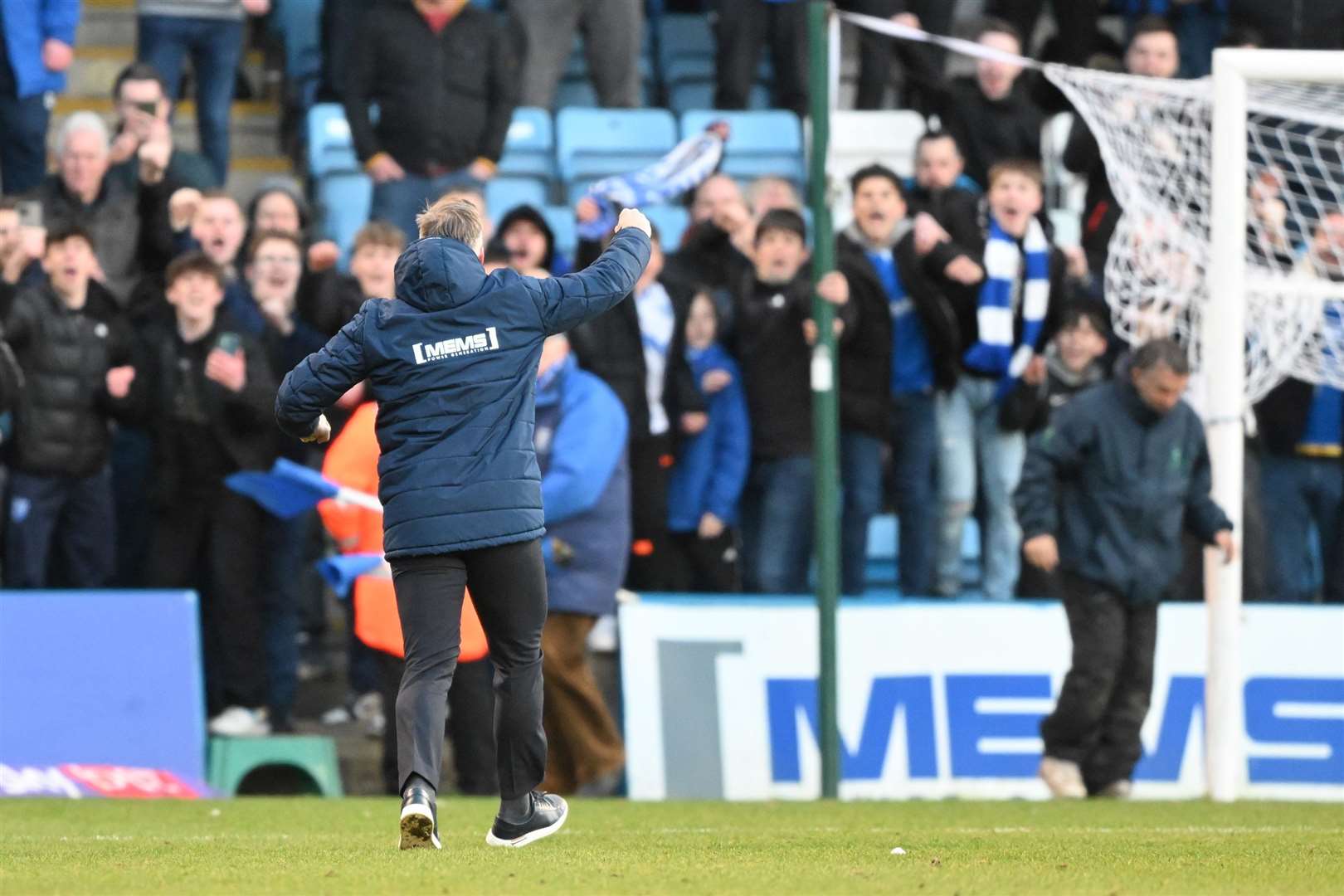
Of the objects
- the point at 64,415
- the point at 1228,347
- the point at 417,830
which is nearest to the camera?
the point at 417,830

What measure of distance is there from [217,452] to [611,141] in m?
4.30

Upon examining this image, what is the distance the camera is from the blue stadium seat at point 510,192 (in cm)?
1428

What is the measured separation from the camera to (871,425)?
12125 mm

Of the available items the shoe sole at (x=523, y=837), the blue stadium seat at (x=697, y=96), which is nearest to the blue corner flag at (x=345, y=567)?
the shoe sole at (x=523, y=837)

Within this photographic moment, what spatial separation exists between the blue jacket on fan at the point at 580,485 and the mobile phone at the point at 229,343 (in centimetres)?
155

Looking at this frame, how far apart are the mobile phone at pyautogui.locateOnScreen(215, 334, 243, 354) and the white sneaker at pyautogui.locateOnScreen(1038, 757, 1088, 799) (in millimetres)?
4257

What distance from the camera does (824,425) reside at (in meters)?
10.7

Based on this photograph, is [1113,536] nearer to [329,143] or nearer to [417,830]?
[417,830]

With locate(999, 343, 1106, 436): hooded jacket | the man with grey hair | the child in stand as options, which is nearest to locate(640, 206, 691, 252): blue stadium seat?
the child in stand

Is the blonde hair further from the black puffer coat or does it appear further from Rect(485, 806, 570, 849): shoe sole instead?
the black puffer coat

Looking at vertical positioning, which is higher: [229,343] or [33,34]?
[33,34]

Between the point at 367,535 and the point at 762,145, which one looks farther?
the point at 762,145

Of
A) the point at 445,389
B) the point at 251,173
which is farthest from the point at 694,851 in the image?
the point at 251,173

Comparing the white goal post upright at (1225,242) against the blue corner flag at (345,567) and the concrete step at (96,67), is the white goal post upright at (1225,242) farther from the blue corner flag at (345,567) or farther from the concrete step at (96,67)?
the concrete step at (96,67)
